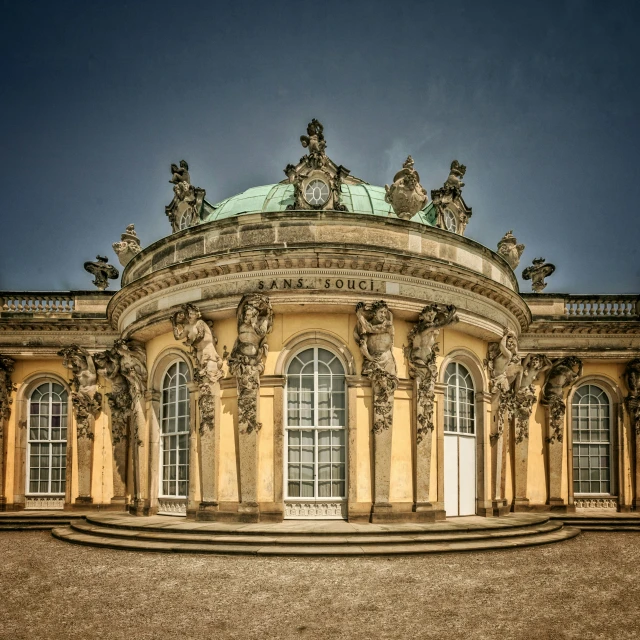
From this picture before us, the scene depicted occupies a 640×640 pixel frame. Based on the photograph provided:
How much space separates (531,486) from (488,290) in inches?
290

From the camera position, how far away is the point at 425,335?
15.5 m

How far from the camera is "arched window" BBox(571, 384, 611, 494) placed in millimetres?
21844

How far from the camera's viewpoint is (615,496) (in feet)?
71.2

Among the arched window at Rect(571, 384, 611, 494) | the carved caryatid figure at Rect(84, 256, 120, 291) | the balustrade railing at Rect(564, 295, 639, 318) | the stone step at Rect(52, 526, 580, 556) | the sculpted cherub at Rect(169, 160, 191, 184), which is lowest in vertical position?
the stone step at Rect(52, 526, 580, 556)

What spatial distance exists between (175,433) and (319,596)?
28.5ft

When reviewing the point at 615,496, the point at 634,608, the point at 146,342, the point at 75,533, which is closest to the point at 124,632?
the point at 634,608

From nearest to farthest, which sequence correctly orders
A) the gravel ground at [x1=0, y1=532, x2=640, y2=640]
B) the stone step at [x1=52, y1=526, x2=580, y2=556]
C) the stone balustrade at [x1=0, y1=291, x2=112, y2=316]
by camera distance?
the gravel ground at [x1=0, y1=532, x2=640, y2=640] → the stone step at [x1=52, y1=526, x2=580, y2=556] → the stone balustrade at [x1=0, y1=291, x2=112, y2=316]

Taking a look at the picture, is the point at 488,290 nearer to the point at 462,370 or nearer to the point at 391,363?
the point at 462,370

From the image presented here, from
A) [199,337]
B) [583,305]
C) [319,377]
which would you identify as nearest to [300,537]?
[319,377]

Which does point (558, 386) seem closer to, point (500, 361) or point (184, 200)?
point (500, 361)

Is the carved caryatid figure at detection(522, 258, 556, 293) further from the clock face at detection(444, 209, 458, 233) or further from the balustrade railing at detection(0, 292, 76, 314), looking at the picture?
the balustrade railing at detection(0, 292, 76, 314)

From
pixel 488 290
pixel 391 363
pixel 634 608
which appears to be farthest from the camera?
pixel 488 290

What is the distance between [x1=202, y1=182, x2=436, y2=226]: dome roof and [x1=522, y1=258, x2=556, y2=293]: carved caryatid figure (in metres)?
5.80

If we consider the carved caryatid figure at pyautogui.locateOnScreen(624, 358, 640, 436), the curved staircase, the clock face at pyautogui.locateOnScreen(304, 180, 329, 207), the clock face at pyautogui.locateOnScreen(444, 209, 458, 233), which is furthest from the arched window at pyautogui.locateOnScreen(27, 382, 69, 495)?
the carved caryatid figure at pyautogui.locateOnScreen(624, 358, 640, 436)
